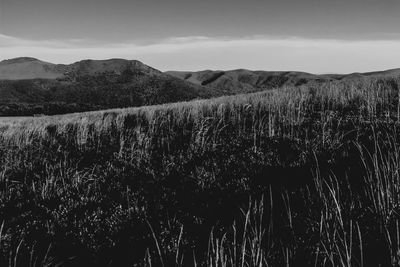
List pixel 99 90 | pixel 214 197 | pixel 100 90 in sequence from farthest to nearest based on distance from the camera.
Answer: pixel 99 90, pixel 100 90, pixel 214 197

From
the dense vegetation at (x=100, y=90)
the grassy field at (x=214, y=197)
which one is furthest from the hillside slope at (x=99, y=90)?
the grassy field at (x=214, y=197)

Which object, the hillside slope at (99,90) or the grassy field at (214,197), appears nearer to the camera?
the grassy field at (214,197)

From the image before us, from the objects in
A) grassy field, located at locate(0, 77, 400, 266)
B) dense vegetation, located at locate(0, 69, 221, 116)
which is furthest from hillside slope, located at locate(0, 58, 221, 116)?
grassy field, located at locate(0, 77, 400, 266)

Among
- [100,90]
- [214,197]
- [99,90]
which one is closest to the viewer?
[214,197]

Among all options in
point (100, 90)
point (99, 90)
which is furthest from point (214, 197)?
point (99, 90)

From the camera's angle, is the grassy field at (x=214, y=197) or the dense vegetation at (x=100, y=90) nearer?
the grassy field at (x=214, y=197)

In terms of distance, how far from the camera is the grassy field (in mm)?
2676

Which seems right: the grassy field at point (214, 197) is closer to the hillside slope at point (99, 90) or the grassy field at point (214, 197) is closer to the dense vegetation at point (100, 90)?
the hillside slope at point (99, 90)

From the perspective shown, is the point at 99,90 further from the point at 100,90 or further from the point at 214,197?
the point at 214,197

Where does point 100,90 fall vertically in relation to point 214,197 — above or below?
above

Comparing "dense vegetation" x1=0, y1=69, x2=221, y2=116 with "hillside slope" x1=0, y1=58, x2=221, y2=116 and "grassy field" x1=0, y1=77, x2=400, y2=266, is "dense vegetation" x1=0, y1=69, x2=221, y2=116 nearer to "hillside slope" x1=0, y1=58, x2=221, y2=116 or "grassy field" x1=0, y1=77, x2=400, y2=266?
"hillside slope" x1=0, y1=58, x2=221, y2=116

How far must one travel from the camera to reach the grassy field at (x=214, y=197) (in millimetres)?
2676

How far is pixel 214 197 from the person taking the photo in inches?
161

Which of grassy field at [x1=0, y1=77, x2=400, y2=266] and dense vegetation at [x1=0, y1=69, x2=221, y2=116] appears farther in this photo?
dense vegetation at [x1=0, y1=69, x2=221, y2=116]
